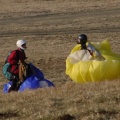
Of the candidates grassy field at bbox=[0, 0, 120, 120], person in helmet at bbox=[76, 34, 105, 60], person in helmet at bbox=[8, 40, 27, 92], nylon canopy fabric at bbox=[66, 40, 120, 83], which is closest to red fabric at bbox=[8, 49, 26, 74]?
person in helmet at bbox=[8, 40, 27, 92]

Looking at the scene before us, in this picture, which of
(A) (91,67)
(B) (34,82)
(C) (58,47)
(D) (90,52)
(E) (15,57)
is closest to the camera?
(A) (91,67)

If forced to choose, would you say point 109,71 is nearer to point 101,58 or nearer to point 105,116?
point 101,58

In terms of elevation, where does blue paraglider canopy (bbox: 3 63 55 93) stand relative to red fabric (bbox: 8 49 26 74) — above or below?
below

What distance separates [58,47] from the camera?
69.1 ft

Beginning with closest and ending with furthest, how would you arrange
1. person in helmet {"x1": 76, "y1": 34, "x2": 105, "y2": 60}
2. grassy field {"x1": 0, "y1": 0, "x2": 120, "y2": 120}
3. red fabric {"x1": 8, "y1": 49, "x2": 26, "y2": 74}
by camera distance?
grassy field {"x1": 0, "y1": 0, "x2": 120, "y2": 120}
red fabric {"x1": 8, "y1": 49, "x2": 26, "y2": 74}
person in helmet {"x1": 76, "y1": 34, "x2": 105, "y2": 60}

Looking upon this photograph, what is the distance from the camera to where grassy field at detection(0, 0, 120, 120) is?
709cm

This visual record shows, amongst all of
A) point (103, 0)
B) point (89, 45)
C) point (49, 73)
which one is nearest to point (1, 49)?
point (49, 73)

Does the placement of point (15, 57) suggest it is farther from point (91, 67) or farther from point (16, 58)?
point (91, 67)

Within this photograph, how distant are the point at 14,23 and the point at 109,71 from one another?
19.2m

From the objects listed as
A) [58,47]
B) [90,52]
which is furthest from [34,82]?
[58,47]

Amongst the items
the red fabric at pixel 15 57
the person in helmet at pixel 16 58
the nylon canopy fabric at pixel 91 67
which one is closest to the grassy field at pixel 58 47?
the nylon canopy fabric at pixel 91 67

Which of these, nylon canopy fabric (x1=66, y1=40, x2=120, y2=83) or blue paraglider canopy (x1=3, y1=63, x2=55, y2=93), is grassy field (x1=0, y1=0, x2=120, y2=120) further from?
blue paraglider canopy (x1=3, y1=63, x2=55, y2=93)

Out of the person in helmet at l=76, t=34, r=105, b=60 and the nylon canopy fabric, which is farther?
the person in helmet at l=76, t=34, r=105, b=60

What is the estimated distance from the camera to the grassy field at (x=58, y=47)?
7.09 m
